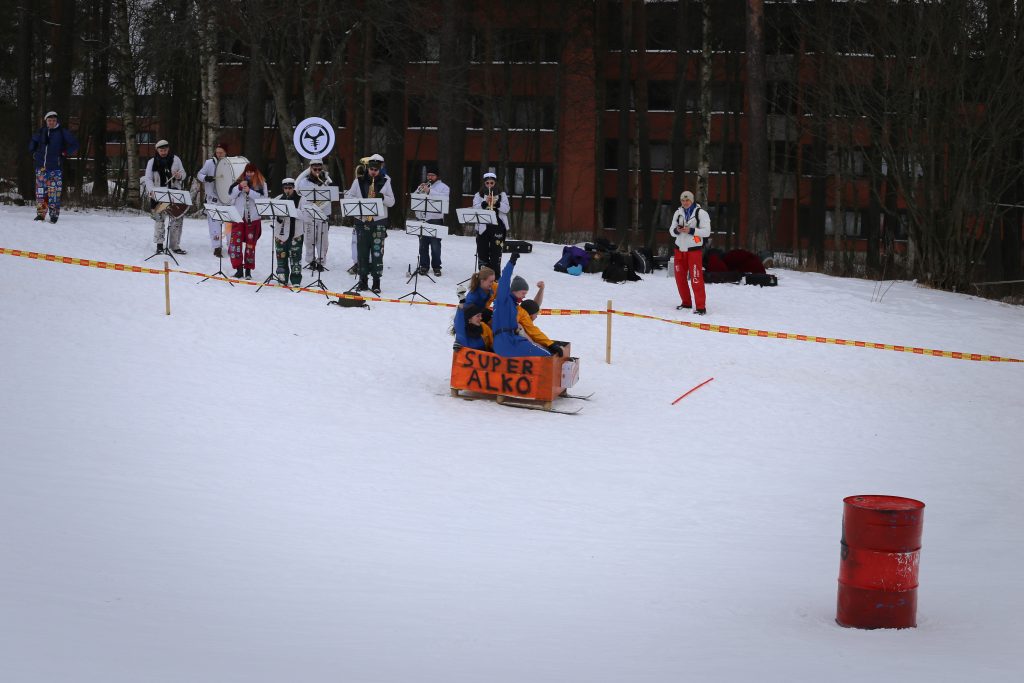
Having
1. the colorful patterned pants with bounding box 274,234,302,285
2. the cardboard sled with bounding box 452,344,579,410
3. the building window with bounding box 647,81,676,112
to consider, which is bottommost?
the cardboard sled with bounding box 452,344,579,410

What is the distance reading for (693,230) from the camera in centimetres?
1867

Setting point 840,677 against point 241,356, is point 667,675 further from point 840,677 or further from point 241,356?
point 241,356

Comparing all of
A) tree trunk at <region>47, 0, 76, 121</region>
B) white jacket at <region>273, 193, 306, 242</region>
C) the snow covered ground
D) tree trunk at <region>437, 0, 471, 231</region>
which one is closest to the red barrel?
the snow covered ground

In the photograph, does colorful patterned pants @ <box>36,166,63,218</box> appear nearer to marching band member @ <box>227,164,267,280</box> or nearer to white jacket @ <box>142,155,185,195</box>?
white jacket @ <box>142,155,185,195</box>

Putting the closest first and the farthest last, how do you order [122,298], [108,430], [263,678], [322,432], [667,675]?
[263,678]
[667,675]
[108,430]
[322,432]
[122,298]

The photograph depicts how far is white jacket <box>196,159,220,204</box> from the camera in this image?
19.4 meters

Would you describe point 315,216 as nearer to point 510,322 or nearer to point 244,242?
point 244,242

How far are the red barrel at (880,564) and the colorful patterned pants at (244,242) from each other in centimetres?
1337

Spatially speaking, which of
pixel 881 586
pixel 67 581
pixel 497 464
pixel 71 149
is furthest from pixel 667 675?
pixel 71 149

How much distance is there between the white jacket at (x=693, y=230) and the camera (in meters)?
18.6

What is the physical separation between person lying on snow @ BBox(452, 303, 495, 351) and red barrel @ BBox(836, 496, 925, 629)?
23.0 ft

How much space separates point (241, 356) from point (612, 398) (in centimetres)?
445

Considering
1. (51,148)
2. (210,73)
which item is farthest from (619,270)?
(210,73)

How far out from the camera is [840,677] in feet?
19.8
